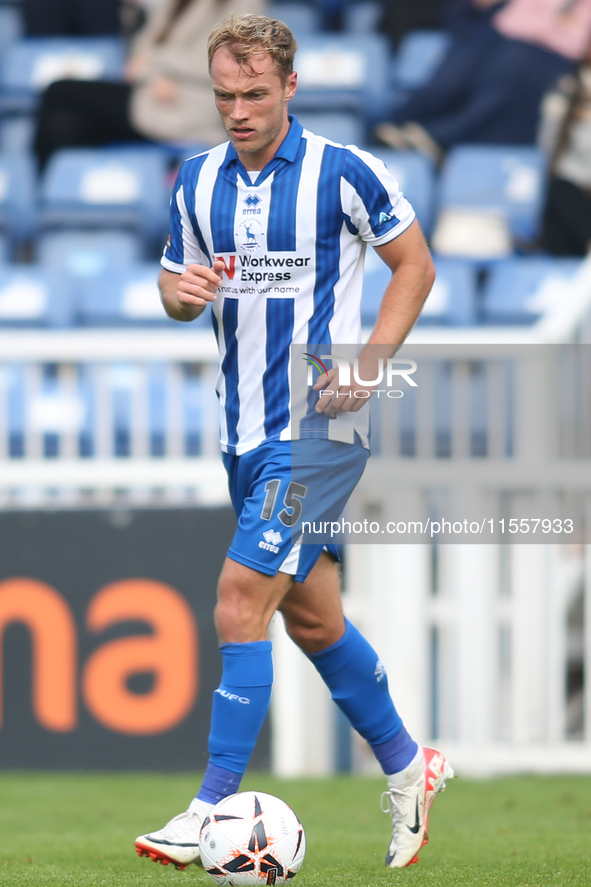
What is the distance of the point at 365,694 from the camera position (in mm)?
3473

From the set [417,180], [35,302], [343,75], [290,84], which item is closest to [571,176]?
[417,180]

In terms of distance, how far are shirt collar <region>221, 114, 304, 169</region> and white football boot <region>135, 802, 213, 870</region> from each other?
1.67 meters

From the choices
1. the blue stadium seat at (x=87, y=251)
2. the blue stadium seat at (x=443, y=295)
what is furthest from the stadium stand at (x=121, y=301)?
the blue stadium seat at (x=443, y=295)

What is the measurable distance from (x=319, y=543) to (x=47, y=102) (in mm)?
6411

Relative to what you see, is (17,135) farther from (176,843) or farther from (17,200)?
(176,843)

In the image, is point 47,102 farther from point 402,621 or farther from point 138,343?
point 402,621

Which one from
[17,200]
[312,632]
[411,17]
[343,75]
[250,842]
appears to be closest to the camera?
[250,842]

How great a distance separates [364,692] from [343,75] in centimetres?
665

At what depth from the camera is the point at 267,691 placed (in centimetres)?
321

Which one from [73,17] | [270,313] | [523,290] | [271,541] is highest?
[73,17]

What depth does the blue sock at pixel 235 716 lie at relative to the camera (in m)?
3.15

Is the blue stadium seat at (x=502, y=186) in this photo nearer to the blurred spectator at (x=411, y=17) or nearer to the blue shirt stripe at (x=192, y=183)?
the blurred spectator at (x=411, y=17)

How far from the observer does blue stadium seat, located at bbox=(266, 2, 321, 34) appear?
33.1ft

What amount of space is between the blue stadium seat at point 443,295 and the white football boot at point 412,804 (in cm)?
357
